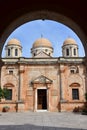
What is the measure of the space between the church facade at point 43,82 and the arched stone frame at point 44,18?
797 inches

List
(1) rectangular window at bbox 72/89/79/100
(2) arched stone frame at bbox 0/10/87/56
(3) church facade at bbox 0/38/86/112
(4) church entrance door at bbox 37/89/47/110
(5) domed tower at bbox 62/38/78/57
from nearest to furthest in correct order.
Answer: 1. (2) arched stone frame at bbox 0/10/87/56
2. (3) church facade at bbox 0/38/86/112
3. (1) rectangular window at bbox 72/89/79/100
4. (4) church entrance door at bbox 37/89/47/110
5. (5) domed tower at bbox 62/38/78/57

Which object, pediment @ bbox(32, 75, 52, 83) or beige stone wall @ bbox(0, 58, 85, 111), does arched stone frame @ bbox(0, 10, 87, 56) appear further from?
pediment @ bbox(32, 75, 52, 83)

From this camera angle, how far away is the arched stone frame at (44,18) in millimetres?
6957

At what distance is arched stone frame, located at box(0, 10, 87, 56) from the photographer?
696 centimetres

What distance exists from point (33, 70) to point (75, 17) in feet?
70.4

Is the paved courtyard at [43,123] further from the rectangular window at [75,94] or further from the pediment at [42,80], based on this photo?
the pediment at [42,80]

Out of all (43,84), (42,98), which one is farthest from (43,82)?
(42,98)

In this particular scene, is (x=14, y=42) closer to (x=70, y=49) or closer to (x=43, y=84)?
(x=70, y=49)

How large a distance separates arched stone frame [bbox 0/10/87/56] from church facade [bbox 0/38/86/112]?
20236 mm

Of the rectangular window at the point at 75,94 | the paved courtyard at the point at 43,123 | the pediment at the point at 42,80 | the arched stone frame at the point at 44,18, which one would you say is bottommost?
the paved courtyard at the point at 43,123

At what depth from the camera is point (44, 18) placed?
7387mm

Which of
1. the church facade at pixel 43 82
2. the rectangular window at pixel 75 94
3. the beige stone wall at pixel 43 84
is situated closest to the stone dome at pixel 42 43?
the church facade at pixel 43 82

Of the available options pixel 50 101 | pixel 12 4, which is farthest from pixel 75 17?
pixel 50 101

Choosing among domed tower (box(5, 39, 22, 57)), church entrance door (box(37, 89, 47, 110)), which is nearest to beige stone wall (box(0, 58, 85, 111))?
church entrance door (box(37, 89, 47, 110))
